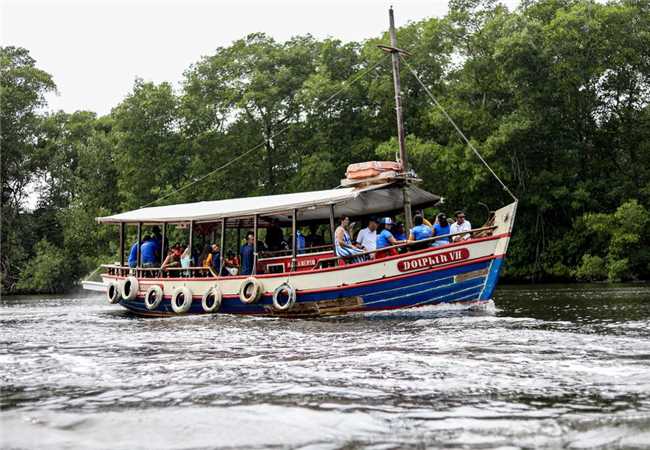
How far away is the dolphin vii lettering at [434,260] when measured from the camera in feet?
53.8

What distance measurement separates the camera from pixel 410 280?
16.7 meters

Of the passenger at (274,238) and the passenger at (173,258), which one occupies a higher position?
the passenger at (274,238)

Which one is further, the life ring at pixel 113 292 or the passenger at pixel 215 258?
the life ring at pixel 113 292

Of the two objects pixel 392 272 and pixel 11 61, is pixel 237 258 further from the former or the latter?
pixel 11 61

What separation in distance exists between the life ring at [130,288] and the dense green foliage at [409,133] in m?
22.5

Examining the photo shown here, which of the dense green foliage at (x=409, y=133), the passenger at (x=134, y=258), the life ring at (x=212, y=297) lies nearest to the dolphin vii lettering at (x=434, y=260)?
the life ring at (x=212, y=297)

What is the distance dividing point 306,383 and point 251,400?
964mm

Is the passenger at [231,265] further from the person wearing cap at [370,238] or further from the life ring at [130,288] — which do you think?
the person wearing cap at [370,238]

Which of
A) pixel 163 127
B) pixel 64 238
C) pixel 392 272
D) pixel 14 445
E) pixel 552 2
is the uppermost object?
pixel 552 2

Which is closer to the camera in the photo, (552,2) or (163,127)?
(552,2)

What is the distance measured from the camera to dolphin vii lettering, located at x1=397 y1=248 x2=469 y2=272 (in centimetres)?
1641

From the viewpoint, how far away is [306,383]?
7754 mm

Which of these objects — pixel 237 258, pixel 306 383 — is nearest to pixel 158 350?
pixel 306 383

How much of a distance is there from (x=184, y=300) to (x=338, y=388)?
13.0 metres
